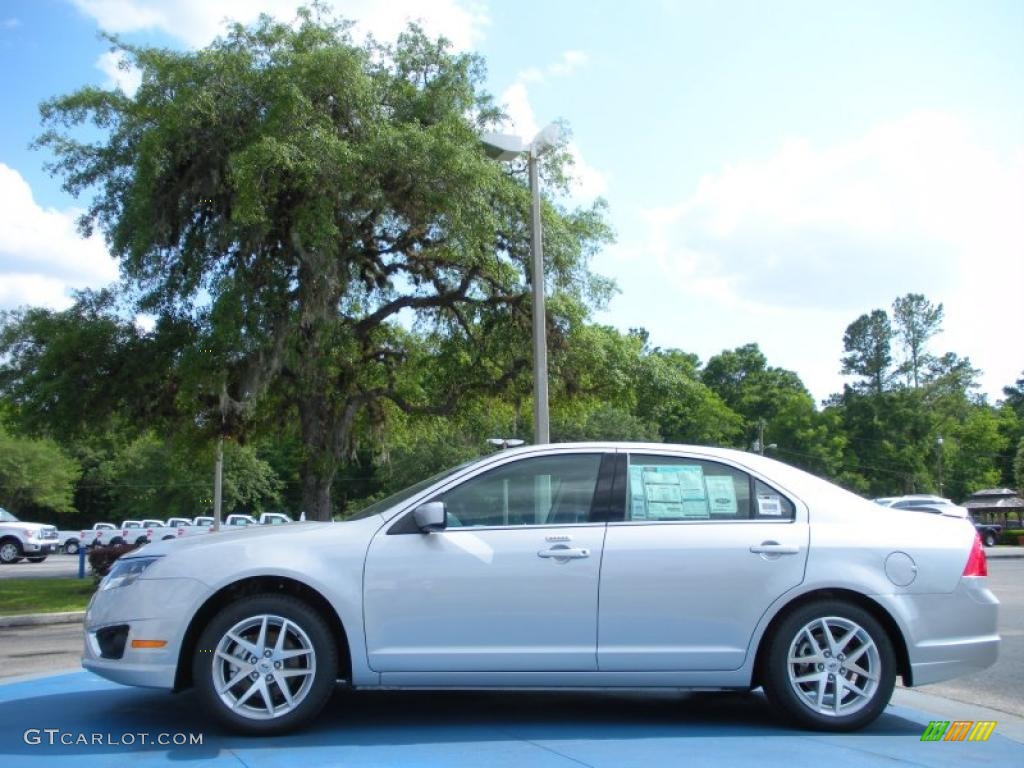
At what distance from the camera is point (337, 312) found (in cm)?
1692

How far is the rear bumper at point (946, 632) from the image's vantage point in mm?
5152

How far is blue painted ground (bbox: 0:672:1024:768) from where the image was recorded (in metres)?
4.55

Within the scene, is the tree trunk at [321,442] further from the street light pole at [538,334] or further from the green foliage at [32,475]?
the green foliage at [32,475]

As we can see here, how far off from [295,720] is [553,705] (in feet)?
Result: 5.59

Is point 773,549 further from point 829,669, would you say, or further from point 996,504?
point 996,504

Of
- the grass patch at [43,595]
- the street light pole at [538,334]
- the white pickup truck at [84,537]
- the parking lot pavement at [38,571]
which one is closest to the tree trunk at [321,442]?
the grass patch at [43,595]

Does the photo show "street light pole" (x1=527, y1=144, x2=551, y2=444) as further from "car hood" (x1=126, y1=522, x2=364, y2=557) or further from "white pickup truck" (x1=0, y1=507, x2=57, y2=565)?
"white pickup truck" (x1=0, y1=507, x2=57, y2=565)

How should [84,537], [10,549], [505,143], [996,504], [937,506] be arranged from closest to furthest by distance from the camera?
[505,143], [937,506], [10,549], [84,537], [996,504]

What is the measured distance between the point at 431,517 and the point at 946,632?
2877 mm

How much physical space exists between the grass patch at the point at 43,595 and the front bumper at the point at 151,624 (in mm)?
10510

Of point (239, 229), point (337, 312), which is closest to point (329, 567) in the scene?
point (239, 229)

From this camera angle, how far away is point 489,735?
5.05 meters

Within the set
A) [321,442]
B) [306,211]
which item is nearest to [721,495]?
[306,211]

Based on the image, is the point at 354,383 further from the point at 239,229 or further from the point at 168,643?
the point at 168,643
